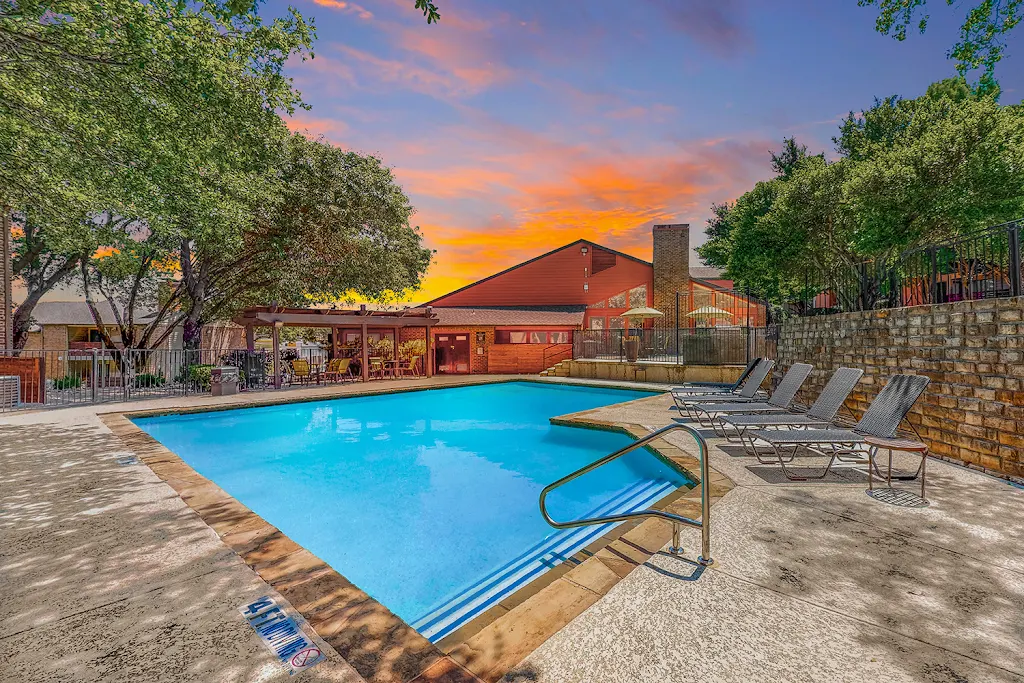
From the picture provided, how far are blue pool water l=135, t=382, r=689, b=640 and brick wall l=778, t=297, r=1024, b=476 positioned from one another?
134 inches

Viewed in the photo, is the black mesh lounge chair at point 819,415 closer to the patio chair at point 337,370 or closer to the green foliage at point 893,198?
the green foliage at point 893,198

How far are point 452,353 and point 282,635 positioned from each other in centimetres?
2178

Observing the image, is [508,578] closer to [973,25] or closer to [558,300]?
[973,25]

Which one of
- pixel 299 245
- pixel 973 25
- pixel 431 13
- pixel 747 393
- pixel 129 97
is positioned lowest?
pixel 747 393

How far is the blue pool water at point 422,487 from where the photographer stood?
4.61 m

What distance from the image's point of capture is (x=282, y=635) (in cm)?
244

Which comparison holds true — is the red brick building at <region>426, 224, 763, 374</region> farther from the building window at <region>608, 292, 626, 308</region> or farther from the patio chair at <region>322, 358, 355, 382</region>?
the patio chair at <region>322, 358, 355, 382</region>

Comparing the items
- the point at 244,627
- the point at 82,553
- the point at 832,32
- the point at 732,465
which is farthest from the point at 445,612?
the point at 832,32

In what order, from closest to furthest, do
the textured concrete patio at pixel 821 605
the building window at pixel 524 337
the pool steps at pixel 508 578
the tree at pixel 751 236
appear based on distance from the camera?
the textured concrete patio at pixel 821 605, the pool steps at pixel 508 578, the tree at pixel 751 236, the building window at pixel 524 337

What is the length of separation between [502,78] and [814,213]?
13.1 metres

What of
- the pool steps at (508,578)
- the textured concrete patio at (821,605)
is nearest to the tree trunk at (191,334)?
the pool steps at (508,578)

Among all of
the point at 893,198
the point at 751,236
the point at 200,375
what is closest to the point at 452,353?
the point at 200,375

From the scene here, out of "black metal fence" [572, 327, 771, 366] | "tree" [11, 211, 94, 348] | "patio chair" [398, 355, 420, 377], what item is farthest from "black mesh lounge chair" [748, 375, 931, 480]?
"tree" [11, 211, 94, 348]

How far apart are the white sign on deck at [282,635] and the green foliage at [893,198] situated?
12964mm
